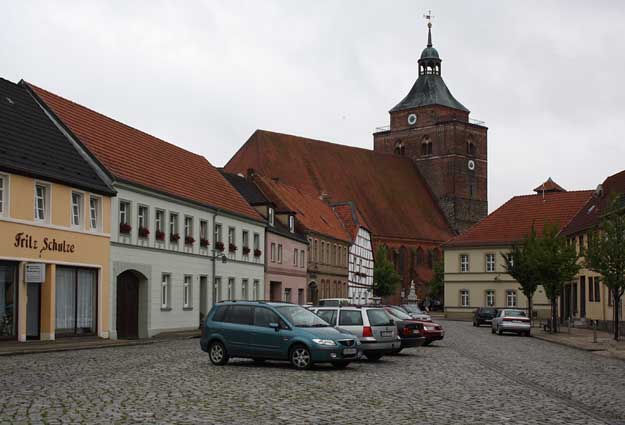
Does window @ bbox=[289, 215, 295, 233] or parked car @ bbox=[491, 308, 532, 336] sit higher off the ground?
window @ bbox=[289, 215, 295, 233]

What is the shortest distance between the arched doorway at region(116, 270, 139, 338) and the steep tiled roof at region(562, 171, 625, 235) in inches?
1093

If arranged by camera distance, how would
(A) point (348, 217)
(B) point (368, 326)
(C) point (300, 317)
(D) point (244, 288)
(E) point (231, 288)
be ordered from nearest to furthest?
1. (C) point (300, 317)
2. (B) point (368, 326)
3. (E) point (231, 288)
4. (D) point (244, 288)
5. (A) point (348, 217)

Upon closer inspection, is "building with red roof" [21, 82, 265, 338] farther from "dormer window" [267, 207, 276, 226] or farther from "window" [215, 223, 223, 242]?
"dormer window" [267, 207, 276, 226]

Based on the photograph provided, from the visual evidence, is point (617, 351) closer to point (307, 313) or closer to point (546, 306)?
point (307, 313)

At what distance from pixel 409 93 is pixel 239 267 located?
78.0 metres

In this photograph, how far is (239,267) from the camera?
162 ft

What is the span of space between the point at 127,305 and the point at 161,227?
417cm

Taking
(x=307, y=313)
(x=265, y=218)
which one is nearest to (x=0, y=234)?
(x=307, y=313)

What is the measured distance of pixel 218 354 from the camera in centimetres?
2234

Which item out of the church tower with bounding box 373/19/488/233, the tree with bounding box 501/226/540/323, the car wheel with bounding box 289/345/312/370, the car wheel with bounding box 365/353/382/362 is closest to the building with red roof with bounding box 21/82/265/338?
the car wheel with bounding box 365/353/382/362

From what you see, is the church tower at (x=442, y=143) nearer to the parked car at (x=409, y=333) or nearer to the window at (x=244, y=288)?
the window at (x=244, y=288)

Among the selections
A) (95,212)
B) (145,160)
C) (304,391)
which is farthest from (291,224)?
(304,391)

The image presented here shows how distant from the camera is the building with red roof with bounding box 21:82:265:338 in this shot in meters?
35.8

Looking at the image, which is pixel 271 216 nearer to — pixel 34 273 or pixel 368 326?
pixel 34 273
